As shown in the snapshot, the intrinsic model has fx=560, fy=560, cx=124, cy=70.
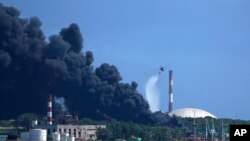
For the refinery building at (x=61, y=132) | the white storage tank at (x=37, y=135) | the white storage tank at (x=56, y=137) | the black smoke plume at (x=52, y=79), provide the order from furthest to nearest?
the black smoke plume at (x=52, y=79) → the white storage tank at (x=56, y=137) → the refinery building at (x=61, y=132) → the white storage tank at (x=37, y=135)

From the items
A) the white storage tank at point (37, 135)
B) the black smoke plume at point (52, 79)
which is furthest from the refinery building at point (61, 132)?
the black smoke plume at point (52, 79)

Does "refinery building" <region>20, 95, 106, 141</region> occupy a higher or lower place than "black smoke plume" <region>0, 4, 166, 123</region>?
lower

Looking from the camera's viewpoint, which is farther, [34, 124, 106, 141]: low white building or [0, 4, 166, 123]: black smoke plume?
[0, 4, 166, 123]: black smoke plume

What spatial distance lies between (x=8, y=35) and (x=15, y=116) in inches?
498

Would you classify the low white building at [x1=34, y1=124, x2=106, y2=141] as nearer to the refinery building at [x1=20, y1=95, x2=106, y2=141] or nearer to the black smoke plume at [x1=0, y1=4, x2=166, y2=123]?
the refinery building at [x1=20, y1=95, x2=106, y2=141]

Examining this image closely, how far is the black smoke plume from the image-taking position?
8719 cm

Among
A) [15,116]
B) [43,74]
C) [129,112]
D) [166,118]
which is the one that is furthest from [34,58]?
[166,118]

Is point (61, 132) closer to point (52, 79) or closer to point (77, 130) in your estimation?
point (77, 130)

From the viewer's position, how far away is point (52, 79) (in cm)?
8881

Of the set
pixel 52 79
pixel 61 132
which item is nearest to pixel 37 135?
pixel 61 132

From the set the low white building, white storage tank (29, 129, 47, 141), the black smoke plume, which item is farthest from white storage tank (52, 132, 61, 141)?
the black smoke plume

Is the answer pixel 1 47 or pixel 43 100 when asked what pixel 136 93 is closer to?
pixel 43 100

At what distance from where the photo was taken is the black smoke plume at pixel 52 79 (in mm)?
87188

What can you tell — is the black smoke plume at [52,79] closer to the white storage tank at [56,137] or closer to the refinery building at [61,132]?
the refinery building at [61,132]
